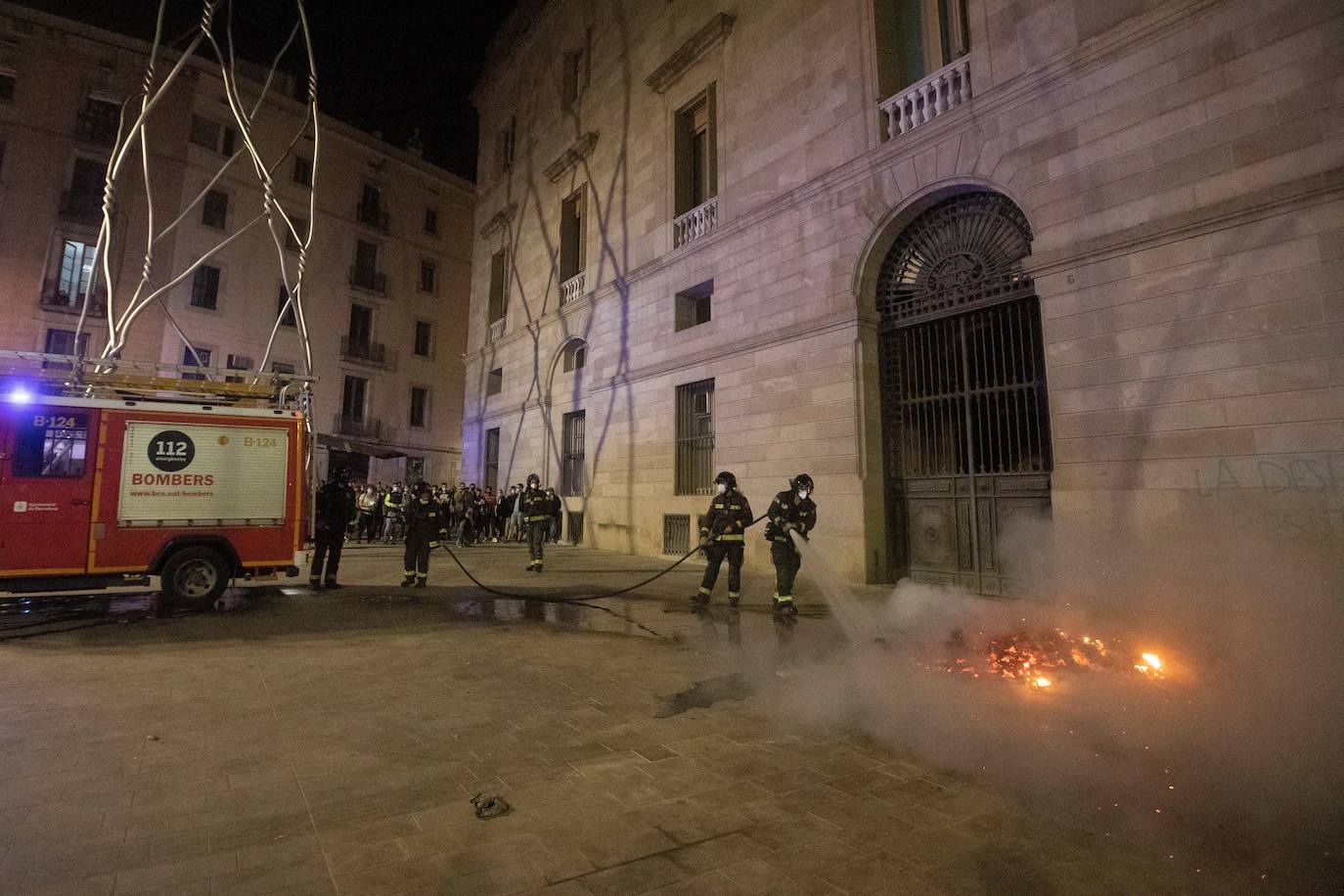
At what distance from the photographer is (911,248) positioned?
10.4m

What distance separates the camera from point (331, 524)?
32.0ft

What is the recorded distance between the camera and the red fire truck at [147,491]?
7.05 meters

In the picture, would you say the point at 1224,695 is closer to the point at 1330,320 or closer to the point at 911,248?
the point at 1330,320

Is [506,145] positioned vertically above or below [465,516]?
above

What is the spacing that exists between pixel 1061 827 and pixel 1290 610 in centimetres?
472

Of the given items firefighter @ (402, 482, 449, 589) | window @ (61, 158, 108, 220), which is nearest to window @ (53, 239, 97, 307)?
window @ (61, 158, 108, 220)

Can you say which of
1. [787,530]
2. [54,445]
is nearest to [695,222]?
[787,530]

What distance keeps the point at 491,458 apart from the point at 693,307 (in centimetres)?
1088

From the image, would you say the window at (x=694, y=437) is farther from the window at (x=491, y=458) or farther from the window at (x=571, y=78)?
the window at (x=571, y=78)

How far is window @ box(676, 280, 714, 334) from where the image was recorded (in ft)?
48.2

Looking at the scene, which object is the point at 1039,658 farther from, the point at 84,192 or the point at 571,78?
the point at 84,192

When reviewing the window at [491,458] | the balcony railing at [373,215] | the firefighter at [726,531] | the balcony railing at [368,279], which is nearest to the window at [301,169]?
the balcony railing at [373,215]

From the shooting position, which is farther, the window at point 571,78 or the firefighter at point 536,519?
the window at point 571,78

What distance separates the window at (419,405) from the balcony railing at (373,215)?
26.8ft
